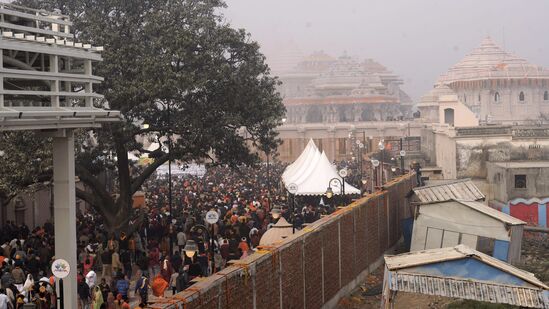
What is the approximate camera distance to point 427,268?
12.8 meters

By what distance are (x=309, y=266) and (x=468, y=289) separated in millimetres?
4244

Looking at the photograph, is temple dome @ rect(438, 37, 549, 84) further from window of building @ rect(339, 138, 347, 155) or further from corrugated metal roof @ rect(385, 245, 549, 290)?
corrugated metal roof @ rect(385, 245, 549, 290)

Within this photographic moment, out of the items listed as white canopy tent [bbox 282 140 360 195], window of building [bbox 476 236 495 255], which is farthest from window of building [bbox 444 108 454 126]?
window of building [bbox 476 236 495 255]

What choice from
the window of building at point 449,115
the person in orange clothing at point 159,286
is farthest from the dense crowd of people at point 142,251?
the window of building at point 449,115

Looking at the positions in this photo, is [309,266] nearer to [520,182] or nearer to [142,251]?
[142,251]

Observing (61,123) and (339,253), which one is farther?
(339,253)

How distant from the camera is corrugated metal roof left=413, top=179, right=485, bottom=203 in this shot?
24250mm

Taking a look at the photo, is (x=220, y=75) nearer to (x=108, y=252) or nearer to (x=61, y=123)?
(x=108, y=252)

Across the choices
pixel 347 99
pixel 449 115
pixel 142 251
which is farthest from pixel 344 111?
pixel 142 251

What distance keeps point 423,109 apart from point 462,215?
64474mm

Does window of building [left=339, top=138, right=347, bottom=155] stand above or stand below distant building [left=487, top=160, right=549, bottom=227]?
above

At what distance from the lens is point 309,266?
16047 millimetres

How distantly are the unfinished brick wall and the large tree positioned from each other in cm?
578

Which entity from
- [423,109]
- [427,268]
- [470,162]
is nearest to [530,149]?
[470,162]
